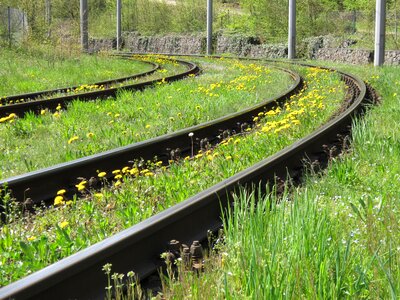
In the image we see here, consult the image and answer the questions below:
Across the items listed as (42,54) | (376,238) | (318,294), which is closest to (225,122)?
(376,238)

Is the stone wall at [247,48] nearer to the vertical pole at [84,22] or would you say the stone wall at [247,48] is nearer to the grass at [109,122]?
the vertical pole at [84,22]

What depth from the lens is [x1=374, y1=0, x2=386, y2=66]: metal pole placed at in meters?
22.6

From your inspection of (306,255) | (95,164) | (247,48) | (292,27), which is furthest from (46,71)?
(247,48)

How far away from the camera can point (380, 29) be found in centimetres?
2319

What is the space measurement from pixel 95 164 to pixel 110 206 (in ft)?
4.35

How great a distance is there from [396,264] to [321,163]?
3624 millimetres

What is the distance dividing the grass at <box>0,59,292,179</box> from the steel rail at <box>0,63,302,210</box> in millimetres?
617

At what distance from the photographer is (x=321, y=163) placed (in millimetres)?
6672

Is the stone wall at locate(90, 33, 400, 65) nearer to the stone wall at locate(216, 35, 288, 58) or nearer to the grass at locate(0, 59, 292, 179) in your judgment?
the stone wall at locate(216, 35, 288, 58)

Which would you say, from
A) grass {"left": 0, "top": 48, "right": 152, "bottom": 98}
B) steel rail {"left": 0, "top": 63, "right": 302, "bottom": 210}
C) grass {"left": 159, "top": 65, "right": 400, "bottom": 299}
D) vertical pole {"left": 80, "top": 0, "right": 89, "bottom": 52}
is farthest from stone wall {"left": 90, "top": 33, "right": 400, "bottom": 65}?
grass {"left": 159, "top": 65, "right": 400, "bottom": 299}

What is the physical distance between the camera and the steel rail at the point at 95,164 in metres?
5.16

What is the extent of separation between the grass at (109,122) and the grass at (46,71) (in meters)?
3.41

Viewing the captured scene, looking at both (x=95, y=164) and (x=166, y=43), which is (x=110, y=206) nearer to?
(x=95, y=164)

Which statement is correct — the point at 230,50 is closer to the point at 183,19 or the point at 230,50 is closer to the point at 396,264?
the point at 183,19
